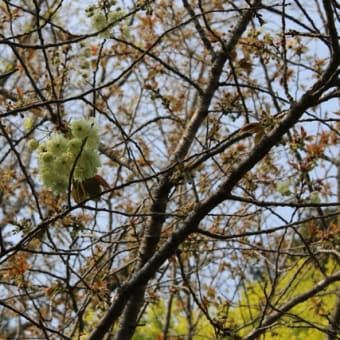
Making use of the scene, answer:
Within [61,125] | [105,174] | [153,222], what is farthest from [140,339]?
[61,125]

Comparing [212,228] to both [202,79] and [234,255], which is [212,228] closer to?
[234,255]

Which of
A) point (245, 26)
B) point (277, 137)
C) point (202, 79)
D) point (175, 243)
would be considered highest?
point (202, 79)

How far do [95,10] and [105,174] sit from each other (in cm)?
340

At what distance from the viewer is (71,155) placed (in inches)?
82.4

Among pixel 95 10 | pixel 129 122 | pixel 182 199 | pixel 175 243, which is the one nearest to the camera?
pixel 175 243

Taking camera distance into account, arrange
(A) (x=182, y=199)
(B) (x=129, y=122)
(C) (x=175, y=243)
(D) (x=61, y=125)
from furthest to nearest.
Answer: (B) (x=129, y=122) < (A) (x=182, y=199) < (C) (x=175, y=243) < (D) (x=61, y=125)

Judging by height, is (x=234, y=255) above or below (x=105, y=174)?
below

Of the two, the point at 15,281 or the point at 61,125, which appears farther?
the point at 15,281

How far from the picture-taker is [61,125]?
7.04 ft

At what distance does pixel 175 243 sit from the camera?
95.2 inches

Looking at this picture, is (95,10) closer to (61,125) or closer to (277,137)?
(61,125)

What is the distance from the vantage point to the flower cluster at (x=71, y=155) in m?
2.09

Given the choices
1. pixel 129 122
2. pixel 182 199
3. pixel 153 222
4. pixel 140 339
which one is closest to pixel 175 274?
pixel 182 199

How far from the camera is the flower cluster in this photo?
6.87ft
